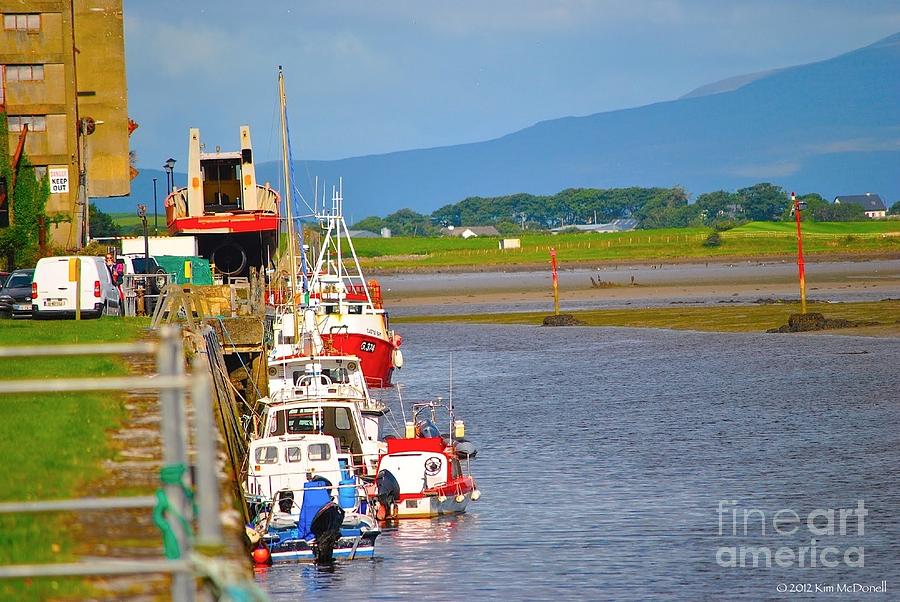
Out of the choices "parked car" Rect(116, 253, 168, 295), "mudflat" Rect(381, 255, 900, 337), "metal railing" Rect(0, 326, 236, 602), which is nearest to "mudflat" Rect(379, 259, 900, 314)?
"mudflat" Rect(381, 255, 900, 337)

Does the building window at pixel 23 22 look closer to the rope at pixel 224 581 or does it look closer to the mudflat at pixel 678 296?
the mudflat at pixel 678 296

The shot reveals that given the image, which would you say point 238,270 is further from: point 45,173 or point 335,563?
point 335,563

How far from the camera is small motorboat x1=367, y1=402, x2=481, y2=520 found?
28.1m

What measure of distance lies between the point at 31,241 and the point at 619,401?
31626 millimetres

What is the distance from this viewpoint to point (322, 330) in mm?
46625

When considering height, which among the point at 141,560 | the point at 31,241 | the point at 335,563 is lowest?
the point at 335,563

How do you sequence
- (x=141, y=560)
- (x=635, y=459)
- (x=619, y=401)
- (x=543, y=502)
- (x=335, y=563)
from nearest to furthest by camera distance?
(x=141, y=560)
(x=335, y=563)
(x=543, y=502)
(x=635, y=459)
(x=619, y=401)

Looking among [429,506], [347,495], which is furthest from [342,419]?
[347,495]

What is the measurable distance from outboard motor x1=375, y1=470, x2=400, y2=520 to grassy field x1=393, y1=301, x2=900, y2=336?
3800 cm

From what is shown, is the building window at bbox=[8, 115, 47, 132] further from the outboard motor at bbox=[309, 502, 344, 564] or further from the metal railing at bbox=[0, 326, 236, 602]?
the metal railing at bbox=[0, 326, 236, 602]

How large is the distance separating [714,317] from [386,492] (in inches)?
1904

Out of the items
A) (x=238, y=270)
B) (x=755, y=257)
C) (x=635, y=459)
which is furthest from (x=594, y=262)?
(x=635, y=459)

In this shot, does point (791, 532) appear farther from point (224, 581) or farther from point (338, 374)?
point (224, 581)

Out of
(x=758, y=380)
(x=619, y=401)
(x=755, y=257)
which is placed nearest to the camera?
(x=619, y=401)
